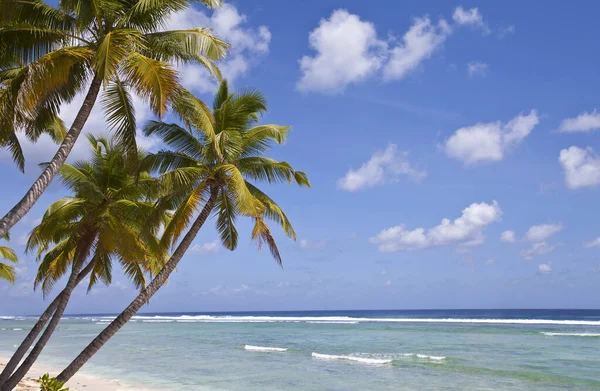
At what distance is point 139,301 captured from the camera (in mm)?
9836

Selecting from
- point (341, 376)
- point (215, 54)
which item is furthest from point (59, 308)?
point (341, 376)

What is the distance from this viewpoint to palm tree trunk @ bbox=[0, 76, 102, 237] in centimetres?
711

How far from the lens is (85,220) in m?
11.4

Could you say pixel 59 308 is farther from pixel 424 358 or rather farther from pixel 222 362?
pixel 424 358

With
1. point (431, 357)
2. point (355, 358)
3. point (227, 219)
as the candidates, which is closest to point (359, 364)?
point (355, 358)

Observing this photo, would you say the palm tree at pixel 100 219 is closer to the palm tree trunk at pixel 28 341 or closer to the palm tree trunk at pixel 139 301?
the palm tree trunk at pixel 28 341

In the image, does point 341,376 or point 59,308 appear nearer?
point 59,308

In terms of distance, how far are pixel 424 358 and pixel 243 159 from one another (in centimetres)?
1513

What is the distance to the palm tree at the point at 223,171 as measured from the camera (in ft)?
33.2

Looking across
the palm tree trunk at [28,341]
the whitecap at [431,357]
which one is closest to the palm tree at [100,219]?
the palm tree trunk at [28,341]

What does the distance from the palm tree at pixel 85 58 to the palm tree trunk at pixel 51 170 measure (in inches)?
0.5

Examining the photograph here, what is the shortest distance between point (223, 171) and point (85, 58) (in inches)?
136

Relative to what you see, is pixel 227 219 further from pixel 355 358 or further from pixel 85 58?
pixel 355 358

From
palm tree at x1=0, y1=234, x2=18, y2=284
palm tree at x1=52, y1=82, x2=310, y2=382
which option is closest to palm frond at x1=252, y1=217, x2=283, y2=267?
palm tree at x1=52, y1=82, x2=310, y2=382
